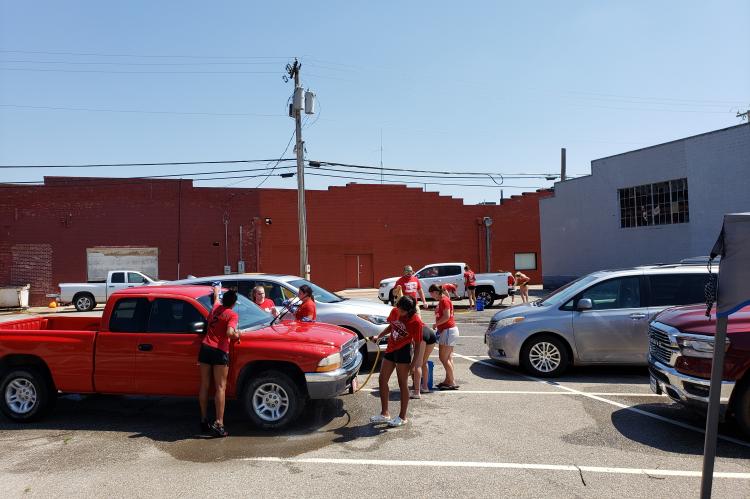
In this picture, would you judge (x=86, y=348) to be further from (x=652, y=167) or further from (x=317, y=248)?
(x=317, y=248)

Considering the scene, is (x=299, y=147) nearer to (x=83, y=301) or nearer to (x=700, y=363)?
(x=83, y=301)

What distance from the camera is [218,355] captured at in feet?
19.8

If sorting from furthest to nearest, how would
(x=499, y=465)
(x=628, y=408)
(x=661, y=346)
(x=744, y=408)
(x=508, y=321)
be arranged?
(x=508, y=321) → (x=628, y=408) → (x=661, y=346) → (x=744, y=408) → (x=499, y=465)

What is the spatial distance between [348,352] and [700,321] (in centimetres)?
383

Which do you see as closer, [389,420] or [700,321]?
[700,321]

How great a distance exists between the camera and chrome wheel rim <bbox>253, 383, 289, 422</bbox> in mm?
6266

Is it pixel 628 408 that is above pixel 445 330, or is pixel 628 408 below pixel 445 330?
below

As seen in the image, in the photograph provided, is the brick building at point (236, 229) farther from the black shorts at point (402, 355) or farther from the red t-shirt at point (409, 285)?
the black shorts at point (402, 355)

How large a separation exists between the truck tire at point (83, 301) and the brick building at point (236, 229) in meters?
5.35

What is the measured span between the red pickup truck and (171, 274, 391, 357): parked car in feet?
7.46

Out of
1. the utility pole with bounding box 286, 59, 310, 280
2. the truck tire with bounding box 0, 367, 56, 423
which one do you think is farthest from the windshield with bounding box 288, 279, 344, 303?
the utility pole with bounding box 286, 59, 310, 280

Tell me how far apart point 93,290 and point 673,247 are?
82.9ft

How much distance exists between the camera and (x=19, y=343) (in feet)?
22.1

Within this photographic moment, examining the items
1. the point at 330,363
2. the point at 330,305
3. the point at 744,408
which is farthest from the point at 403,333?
the point at 330,305
